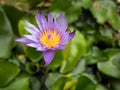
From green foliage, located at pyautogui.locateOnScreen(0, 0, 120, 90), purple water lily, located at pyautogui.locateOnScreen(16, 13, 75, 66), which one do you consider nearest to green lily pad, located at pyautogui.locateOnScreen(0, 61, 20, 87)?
green foliage, located at pyautogui.locateOnScreen(0, 0, 120, 90)

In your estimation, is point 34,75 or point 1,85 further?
point 34,75

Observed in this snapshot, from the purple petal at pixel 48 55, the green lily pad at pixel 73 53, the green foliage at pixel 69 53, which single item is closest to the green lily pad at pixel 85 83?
the green foliage at pixel 69 53

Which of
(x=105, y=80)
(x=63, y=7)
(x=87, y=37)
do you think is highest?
(x=63, y=7)

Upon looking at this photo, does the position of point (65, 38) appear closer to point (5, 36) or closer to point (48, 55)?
point (48, 55)

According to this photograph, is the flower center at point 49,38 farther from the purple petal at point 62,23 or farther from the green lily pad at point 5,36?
the green lily pad at point 5,36

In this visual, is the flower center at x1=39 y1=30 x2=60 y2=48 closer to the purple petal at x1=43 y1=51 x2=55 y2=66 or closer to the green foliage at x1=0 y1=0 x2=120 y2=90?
the purple petal at x1=43 y1=51 x2=55 y2=66

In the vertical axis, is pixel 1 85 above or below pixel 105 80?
above

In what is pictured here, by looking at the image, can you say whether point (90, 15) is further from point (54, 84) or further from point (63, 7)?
point (54, 84)

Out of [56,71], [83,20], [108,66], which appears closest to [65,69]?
[56,71]

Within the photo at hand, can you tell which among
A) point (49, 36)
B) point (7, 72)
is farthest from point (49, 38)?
point (7, 72)
